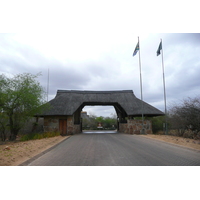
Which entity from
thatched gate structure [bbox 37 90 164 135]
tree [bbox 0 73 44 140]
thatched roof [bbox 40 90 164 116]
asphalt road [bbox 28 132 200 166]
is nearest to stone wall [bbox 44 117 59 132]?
thatched gate structure [bbox 37 90 164 135]

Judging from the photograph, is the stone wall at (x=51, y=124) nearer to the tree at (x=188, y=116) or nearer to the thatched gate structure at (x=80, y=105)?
the thatched gate structure at (x=80, y=105)

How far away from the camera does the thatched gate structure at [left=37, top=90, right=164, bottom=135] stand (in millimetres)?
21672

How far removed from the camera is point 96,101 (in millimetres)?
23703

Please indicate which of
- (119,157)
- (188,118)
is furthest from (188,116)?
(119,157)

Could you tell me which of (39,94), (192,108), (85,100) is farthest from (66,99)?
(192,108)

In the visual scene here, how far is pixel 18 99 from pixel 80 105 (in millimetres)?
9095

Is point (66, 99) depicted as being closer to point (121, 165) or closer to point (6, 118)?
point (6, 118)

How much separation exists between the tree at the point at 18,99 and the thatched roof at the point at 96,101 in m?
4.42

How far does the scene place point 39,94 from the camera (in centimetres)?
1733

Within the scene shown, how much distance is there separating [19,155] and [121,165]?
4.34m

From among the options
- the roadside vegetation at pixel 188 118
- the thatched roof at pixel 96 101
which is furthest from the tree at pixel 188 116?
the thatched roof at pixel 96 101

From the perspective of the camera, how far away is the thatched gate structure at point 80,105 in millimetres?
21672

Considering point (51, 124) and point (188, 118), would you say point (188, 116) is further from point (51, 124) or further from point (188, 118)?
point (51, 124)

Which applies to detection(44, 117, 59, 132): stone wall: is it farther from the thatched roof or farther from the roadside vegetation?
the roadside vegetation
